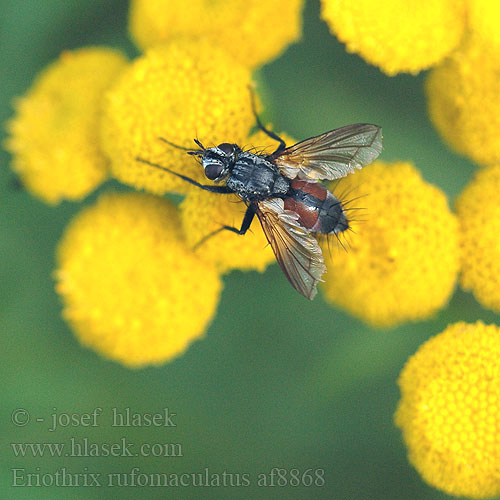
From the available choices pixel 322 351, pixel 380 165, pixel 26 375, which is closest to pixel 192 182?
pixel 380 165

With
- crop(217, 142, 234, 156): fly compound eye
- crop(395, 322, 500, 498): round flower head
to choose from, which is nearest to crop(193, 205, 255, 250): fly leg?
crop(217, 142, 234, 156): fly compound eye

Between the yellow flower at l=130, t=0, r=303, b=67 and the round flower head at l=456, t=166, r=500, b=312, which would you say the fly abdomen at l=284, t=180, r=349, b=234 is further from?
the yellow flower at l=130, t=0, r=303, b=67

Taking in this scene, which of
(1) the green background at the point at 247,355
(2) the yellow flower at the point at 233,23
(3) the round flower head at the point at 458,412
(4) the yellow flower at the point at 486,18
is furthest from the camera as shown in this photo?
(1) the green background at the point at 247,355

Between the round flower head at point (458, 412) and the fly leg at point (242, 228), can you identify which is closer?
the round flower head at point (458, 412)

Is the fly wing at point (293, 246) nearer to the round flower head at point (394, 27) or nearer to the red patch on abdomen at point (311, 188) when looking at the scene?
the red patch on abdomen at point (311, 188)

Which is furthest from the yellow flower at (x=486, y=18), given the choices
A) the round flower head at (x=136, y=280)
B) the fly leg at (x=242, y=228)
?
the round flower head at (x=136, y=280)

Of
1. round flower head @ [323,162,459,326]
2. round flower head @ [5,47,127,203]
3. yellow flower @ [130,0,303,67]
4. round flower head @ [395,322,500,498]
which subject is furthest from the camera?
Answer: round flower head @ [5,47,127,203]

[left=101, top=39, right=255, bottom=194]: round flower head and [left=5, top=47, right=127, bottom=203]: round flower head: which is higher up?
[left=101, top=39, right=255, bottom=194]: round flower head
